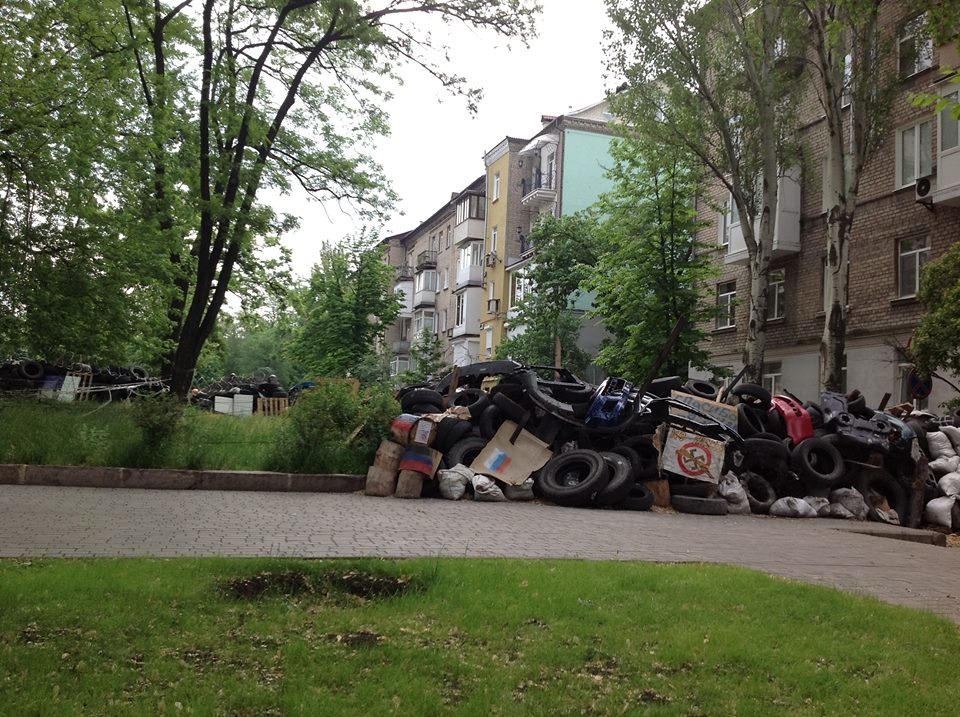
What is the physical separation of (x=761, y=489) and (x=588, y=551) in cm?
747

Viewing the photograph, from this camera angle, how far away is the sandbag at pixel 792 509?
46.8 ft

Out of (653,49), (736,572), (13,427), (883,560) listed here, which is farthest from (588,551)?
(653,49)

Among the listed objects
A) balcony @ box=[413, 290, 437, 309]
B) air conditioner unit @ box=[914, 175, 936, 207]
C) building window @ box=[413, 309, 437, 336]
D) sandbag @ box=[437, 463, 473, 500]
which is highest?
balcony @ box=[413, 290, 437, 309]

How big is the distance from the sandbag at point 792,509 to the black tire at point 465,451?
192 inches

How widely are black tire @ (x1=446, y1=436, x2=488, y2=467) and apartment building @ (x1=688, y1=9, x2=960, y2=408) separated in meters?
13.4

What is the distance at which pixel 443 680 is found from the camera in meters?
4.14

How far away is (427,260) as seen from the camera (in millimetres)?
73812

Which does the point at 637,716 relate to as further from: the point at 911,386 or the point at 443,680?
the point at 911,386

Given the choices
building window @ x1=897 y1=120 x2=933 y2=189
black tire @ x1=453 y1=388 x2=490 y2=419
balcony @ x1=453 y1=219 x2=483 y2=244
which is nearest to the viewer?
black tire @ x1=453 y1=388 x2=490 y2=419

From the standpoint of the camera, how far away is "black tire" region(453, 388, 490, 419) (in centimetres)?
1532

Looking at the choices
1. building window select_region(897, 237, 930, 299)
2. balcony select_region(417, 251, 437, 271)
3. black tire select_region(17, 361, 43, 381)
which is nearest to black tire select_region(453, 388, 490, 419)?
building window select_region(897, 237, 930, 299)

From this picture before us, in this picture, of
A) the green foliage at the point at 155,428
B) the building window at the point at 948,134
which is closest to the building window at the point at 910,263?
the building window at the point at 948,134

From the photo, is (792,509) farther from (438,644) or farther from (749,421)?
(438,644)

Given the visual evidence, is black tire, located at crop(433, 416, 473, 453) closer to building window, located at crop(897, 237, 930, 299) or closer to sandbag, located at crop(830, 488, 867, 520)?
sandbag, located at crop(830, 488, 867, 520)
